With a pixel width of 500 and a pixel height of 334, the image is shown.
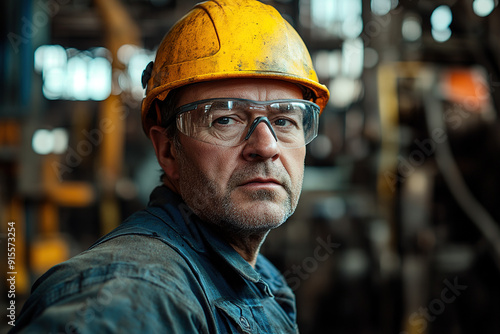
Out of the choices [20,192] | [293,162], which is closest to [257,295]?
[293,162]

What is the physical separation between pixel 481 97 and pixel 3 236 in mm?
5294

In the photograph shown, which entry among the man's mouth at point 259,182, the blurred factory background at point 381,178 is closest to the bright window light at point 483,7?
the blurred factory background at point 381,178

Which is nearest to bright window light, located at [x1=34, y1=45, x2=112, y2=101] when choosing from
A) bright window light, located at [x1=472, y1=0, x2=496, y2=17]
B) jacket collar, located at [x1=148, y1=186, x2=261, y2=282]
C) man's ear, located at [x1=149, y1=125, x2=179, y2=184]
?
bright window light, located at [x1=472, y1=0, x2=496, y2=17]

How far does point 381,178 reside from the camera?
197 inches

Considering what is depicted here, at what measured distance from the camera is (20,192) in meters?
4.08

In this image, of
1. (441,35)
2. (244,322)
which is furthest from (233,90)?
(441,35)

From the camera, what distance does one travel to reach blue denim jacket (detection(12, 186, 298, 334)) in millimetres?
1006

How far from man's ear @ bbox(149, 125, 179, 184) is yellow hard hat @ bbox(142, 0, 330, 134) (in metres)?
0.13

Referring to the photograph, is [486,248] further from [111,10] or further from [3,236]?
[111,10]

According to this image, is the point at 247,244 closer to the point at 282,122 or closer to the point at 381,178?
the point at 282,122

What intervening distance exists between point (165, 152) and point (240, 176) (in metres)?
0.45

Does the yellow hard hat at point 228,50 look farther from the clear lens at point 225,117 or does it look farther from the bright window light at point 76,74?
the bright window light at point 76,74

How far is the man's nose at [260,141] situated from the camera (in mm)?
1646

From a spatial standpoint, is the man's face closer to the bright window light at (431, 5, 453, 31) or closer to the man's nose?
the man's nose
